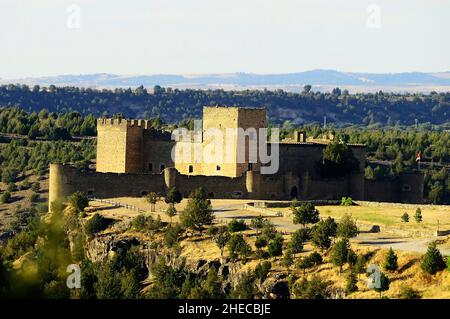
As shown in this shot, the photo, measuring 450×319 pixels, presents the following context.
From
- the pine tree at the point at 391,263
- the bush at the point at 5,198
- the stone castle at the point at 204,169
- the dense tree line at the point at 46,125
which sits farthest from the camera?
the dense tree line at the point at 46,125

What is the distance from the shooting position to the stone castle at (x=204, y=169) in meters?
58.2

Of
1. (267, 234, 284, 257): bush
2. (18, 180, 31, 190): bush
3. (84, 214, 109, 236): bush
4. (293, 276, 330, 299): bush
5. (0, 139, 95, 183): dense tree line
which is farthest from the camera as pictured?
(0, 139, 95, 183): dense tree line

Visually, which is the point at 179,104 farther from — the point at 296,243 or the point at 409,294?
the point at 409,294

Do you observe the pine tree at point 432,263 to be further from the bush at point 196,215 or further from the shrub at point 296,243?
the bush at point 196,215

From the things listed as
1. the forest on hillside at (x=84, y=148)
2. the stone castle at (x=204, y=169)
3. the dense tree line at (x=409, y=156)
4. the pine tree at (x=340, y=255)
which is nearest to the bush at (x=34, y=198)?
the forest on hillside at (x=84, y=148)

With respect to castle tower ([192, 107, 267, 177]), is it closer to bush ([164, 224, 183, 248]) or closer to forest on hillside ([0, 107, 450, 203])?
bush ([164, 224, 183, 248])

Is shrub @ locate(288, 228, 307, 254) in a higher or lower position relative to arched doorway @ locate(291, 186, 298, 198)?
higher

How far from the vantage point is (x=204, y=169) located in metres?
60.9

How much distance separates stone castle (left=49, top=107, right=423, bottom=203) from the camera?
5816 centimetres

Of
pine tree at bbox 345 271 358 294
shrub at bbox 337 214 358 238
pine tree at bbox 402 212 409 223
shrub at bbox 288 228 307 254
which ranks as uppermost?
shrub at bbox 337 214 358 238

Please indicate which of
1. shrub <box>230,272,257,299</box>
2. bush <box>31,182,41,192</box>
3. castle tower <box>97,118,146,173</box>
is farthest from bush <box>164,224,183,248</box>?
bush <box>31,182,41,192</box>

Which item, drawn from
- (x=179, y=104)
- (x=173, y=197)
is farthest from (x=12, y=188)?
(x=179, y=104)
